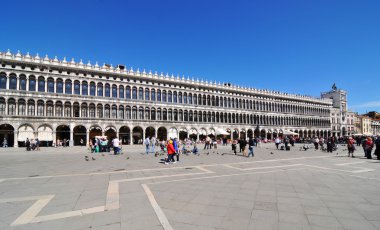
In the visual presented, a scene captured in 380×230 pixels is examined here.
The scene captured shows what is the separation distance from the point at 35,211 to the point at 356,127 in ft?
375

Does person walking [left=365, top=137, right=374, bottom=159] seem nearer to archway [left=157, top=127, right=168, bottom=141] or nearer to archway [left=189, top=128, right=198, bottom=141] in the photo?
archway [left=189, top=128, right=198, bottom=141]

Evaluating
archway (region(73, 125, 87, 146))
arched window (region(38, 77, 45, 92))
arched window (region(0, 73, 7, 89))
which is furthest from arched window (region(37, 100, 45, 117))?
archway (region(73, 125, 87, 146))

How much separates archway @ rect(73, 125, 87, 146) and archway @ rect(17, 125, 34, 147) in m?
6.56

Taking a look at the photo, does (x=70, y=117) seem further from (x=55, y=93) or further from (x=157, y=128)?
(x=157, y=128)

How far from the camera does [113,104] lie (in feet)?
141

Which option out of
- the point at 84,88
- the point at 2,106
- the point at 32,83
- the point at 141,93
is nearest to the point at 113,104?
the point at 84,88

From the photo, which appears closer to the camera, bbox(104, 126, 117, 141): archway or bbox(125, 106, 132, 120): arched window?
bbox(104, 126, 117, 141): archway

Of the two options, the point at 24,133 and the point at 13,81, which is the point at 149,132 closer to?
the point at 24,133

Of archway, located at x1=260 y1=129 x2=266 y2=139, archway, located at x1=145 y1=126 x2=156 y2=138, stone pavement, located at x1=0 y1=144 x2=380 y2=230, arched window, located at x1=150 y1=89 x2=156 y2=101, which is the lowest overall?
archway, located at x1=260 y1=129 x2=266 y2=139

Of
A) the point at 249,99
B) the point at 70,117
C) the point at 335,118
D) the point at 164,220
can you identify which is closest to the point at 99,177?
the point at 164,220

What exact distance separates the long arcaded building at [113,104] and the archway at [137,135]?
0.21m

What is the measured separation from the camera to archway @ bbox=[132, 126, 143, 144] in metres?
46.0

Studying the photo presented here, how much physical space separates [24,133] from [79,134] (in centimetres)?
812

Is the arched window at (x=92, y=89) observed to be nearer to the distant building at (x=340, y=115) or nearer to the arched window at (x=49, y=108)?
the arched window at (x=49, y=108)
